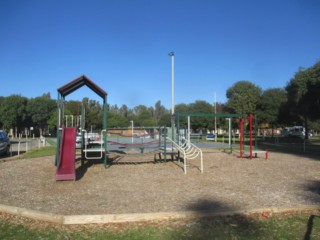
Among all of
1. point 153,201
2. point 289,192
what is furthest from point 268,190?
point 153,201

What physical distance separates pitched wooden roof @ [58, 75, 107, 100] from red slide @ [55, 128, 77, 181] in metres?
2.60

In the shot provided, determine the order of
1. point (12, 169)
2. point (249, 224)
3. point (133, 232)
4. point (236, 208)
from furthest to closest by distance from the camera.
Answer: point (12, 169) < point (236, 208) < point (249, 224) < point (133, 232)

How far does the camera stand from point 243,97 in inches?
2149

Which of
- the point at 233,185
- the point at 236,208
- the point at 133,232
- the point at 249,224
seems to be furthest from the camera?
the point at 233,185

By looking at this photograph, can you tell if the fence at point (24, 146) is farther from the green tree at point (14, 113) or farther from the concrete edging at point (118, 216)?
the green tree at point (14, 113)

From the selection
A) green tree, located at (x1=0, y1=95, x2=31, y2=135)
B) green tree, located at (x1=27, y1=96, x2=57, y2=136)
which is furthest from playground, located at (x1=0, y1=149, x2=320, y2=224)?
A: green tree, located at (x1=27, y1=96, x2=57, y2=136)

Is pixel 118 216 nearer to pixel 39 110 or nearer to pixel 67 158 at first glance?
pixel 67 158

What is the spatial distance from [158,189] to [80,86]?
788 centimetres

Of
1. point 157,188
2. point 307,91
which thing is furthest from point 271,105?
point 157,188

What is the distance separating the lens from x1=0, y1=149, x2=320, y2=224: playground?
721cm

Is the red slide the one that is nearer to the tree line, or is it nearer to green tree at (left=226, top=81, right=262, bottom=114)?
the tree line

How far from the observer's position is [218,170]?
42.6 ft

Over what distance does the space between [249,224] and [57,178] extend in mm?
6216

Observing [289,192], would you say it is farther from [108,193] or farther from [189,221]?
[108,193]
